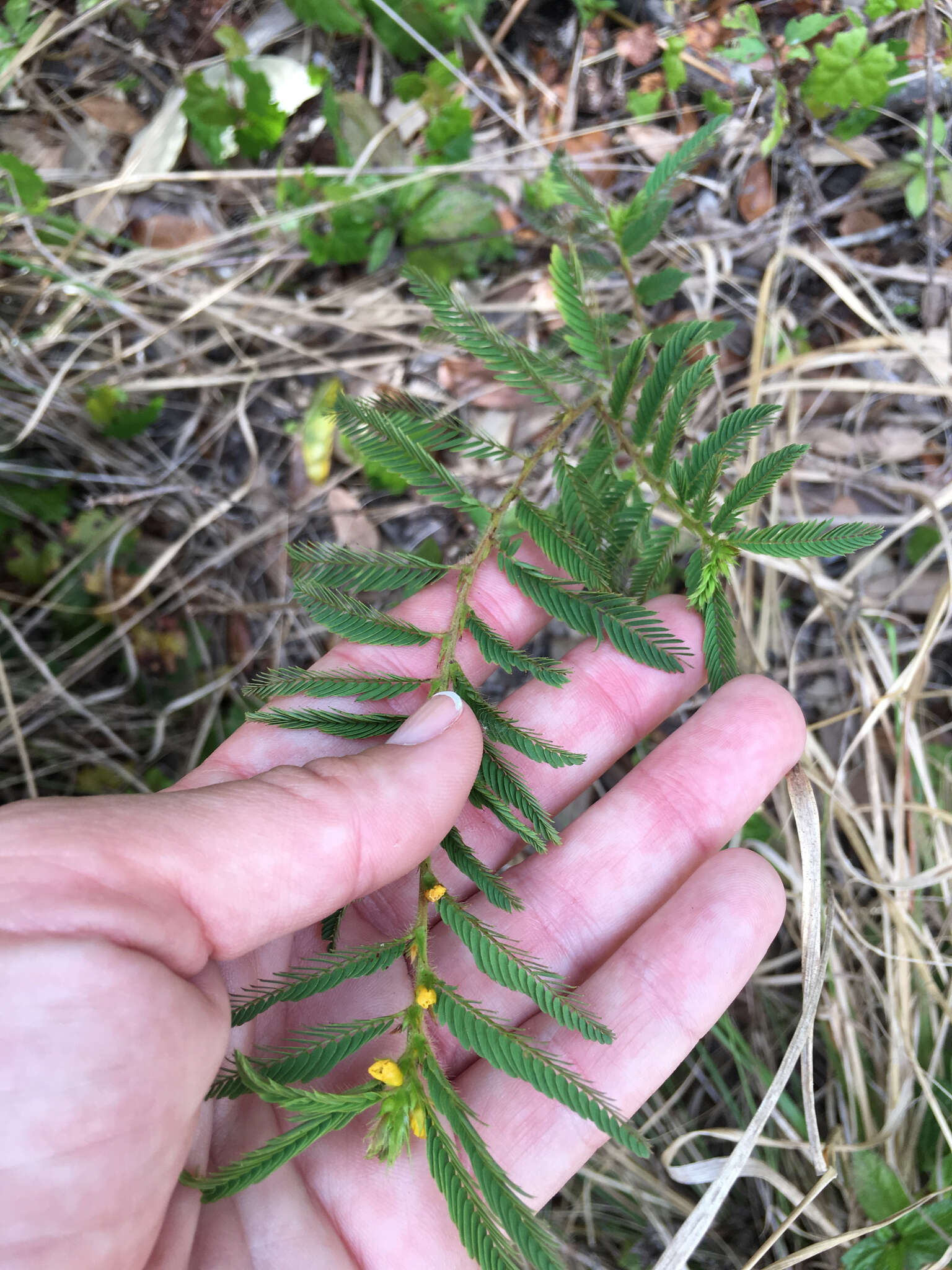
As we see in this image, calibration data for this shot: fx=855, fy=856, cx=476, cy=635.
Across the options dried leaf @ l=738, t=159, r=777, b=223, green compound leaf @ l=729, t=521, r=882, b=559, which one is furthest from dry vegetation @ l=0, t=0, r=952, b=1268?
green compound leaf @ l=729, t=521, r=882, b=559

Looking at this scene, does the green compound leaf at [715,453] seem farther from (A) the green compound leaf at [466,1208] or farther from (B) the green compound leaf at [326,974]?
(A) the green compound leaf at [466,1208]

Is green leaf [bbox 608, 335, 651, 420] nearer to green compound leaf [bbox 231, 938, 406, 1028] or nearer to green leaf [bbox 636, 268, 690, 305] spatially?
green leaf [bbox 636, 268, 690, 305]

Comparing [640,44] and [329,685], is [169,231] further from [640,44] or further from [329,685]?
[329,685]

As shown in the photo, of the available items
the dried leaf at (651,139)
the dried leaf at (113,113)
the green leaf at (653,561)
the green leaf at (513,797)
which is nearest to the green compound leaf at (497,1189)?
the green leaf at (513,797)

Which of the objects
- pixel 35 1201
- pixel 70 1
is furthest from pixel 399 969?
pixel 70 1

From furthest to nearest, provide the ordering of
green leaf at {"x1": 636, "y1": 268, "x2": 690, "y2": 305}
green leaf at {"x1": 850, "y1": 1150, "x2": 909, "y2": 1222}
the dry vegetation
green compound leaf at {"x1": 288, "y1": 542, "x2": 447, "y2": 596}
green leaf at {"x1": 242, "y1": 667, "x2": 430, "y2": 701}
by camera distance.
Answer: the dry vegetation
green leaf at {"x1": 636, "y1": 268, "x2": 690, "y2": 305}
green leaf at {"x1": 850, "y1": 1150, "x2": 909, "y2": 1222}
green compound leaf at {"x1": 288, "y1": 542, "x2": 447, "y2": 596}
green leaf at {"x1": 242, "y1": 667, "x2": 430, "y2": 701}

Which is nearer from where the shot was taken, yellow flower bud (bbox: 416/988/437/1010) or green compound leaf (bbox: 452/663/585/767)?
yellow flower bud (bbox: 416/988/437/1010)

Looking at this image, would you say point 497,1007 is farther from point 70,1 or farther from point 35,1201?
point 70,1
